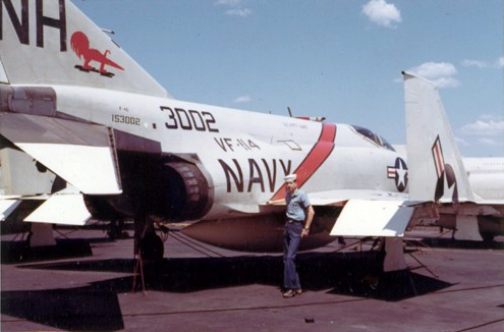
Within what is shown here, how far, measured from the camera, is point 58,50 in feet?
24.1

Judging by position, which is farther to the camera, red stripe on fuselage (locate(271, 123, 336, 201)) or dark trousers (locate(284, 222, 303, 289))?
red stripe on fuselage (locate(271, 123, 336, 201))

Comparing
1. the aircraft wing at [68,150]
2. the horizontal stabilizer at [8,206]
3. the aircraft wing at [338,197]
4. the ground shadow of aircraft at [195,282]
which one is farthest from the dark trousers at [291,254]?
the horizontal stabilizer at [8,206]

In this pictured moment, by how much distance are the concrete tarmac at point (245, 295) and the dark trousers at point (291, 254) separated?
229 millimetres

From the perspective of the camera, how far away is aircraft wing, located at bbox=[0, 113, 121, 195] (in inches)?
196

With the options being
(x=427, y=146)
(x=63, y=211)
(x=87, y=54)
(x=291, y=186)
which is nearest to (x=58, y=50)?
(x=87, y=54)

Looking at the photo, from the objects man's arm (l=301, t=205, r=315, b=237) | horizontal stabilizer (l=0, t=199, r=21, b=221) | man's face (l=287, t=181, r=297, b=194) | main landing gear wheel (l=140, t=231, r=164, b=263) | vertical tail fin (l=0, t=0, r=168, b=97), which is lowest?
main landing gear wheel (l=140, t=231, r=164, b=263)

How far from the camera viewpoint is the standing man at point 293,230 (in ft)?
25.0

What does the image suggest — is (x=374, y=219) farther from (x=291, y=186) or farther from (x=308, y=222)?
(x=291, y=186)

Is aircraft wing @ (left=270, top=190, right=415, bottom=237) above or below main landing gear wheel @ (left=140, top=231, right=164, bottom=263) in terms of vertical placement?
above

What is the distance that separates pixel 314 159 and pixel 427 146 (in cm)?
237

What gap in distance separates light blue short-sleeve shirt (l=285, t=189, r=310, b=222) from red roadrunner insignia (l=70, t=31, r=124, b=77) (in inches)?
119

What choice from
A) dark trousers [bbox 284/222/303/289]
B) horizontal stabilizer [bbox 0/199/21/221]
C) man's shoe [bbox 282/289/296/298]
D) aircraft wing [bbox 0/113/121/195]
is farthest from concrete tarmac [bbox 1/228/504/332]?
aircraft wing [bbox 0/113/121/195]

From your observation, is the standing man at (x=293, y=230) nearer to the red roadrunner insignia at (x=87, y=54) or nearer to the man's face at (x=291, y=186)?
the man's face at (x=291, y=186)

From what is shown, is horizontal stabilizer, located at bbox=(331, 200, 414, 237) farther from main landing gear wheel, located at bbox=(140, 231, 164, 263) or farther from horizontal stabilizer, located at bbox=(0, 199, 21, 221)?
A: horizontal stabilizer, located at bbox=(0, 199, 21, 221)
